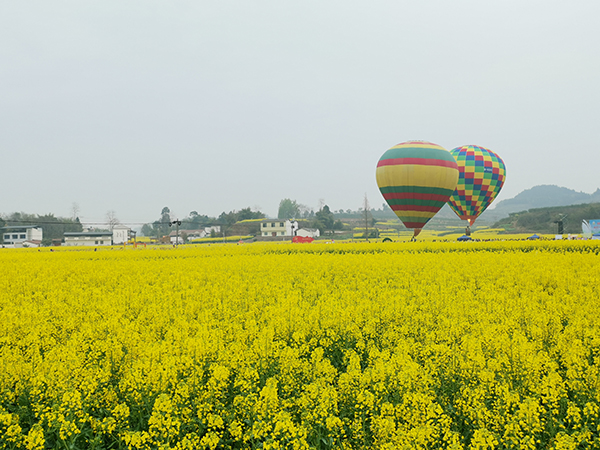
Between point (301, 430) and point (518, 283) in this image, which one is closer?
point (301, 430)

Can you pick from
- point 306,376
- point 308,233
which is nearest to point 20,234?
point 308,233

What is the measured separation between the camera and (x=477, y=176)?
49.4 m

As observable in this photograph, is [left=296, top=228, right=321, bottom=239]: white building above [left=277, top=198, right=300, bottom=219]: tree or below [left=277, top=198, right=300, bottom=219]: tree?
below

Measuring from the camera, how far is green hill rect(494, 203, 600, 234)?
9950 cm

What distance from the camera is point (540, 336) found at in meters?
6.64

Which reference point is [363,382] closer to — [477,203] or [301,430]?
[301,430]

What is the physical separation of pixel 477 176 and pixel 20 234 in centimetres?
11724

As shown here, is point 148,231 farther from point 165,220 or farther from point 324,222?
point 324,222

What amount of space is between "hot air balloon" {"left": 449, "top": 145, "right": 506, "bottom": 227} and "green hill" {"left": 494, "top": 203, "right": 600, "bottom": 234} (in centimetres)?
5919

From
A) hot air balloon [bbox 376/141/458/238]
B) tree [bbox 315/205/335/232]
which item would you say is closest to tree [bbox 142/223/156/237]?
tree [bbox 315/205/335/232]

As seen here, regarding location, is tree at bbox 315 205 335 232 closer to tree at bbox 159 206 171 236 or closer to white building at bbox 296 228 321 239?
white building at bbox 296 228 321 239

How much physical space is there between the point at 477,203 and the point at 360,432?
53.0 meters

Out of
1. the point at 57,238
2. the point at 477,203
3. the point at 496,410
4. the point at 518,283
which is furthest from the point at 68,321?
the point at 57,238

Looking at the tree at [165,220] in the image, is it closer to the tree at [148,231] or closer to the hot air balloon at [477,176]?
the tree at [148,231]
